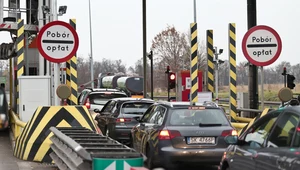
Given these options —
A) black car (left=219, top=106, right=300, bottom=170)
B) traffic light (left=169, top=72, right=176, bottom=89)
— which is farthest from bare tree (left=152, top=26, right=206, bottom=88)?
black car (left=219, top=106, right=300, bottom=170)

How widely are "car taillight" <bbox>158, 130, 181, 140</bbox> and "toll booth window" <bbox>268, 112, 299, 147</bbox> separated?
410 cm

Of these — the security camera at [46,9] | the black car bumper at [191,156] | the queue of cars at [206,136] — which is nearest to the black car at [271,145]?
the queue of cars at [206,136]

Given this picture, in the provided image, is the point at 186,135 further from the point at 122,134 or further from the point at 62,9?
the point at 62,9

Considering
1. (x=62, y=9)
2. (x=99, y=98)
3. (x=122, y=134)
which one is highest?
(x=62, y=9)

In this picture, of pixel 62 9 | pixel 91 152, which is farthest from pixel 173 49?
pixel 91 152

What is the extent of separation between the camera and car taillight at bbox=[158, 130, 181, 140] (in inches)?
433

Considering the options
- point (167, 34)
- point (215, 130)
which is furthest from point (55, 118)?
point (167, 34)

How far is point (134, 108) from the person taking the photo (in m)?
17.0

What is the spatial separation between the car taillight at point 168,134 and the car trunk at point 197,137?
19 millimetres

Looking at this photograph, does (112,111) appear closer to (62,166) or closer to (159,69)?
(62,166)

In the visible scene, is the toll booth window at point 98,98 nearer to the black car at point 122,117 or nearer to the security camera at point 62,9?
the security camera at point 62,9

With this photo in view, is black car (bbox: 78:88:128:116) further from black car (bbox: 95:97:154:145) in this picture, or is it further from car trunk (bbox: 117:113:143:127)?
car trunk (bbox: 117:113:143:127)

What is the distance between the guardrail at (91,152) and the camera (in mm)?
6949

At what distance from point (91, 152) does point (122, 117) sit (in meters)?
8.91
